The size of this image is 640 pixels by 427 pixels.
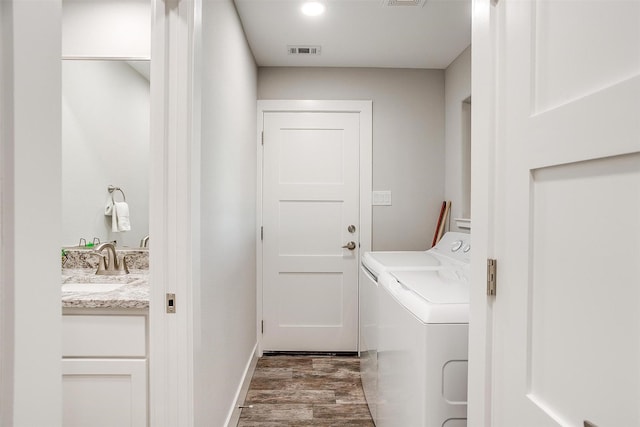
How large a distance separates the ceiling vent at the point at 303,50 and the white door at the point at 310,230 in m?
0.49

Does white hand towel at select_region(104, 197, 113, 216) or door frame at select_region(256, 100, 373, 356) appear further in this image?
door frame at select_region(256, 100, 373, 356)

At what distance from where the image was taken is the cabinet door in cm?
131

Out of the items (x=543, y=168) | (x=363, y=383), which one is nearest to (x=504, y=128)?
(x=543, y=168)

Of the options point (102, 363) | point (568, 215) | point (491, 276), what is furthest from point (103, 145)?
point (568, 215)

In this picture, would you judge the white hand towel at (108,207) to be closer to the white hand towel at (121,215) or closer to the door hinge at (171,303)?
the white hand towel at (121,215)

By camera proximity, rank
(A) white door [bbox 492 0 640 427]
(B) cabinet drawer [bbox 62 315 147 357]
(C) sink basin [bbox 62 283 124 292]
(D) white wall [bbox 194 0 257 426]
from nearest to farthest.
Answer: (A) white door [bbox 492 0 640 427]
(B) cabinet drawer [bbox 62 315 147 357]
(D) white wall [bbox 194 0 257 426]
(C) sink basin [bbox 62 283 124 292]

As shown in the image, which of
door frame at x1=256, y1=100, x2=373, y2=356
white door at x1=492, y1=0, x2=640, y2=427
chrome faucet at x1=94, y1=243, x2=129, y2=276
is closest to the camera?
white door at x1=492, y1=0, x2=640, y2=427

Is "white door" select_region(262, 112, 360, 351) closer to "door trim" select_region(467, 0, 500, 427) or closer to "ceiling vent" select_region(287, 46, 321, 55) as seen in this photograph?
"ceiling vent" select_region(287, 46, 321, 55)

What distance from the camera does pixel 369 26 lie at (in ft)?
7.97

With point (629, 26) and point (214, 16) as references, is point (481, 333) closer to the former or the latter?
point (629, 26)

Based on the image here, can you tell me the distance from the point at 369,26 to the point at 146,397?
2.34 metres

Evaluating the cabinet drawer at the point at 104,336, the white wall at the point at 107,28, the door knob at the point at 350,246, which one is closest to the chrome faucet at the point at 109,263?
the cabinet drawer at the point at 104,336

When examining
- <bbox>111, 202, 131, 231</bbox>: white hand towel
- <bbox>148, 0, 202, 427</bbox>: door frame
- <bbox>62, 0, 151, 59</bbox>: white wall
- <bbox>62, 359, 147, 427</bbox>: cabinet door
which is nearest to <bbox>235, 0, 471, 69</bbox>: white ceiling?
<bbox>62, 0, 151, 59</bbox>: white wall

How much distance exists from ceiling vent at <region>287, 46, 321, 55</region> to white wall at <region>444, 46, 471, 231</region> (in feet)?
3.50
